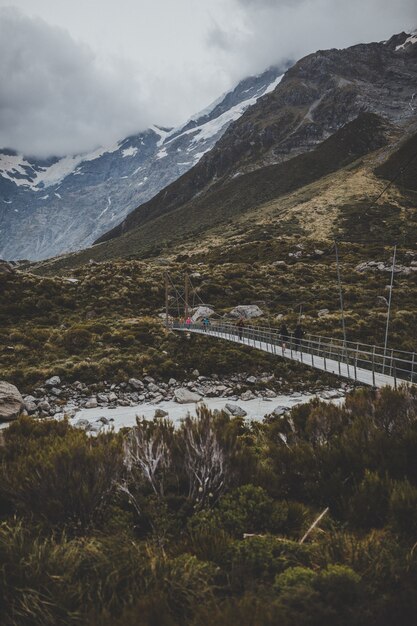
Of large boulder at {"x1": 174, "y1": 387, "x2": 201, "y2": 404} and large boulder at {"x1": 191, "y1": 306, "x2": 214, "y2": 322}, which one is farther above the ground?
large boulder at {"x1": 191, "y1": 306, "x2": 214, "y2": 322}

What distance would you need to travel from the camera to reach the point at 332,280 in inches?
1678

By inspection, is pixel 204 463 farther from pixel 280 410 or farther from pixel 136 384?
pixel 136 384

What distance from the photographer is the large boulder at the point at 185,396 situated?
1758 cm

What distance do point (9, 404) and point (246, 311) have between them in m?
22.9

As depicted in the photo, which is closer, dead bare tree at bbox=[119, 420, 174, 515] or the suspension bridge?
dead bare tree at bbox=[119, 420, 174, 515]

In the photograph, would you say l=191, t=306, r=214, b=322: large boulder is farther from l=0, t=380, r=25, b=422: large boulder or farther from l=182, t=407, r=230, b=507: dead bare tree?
l=182, t=407, r=230, b=507: dead bare tree

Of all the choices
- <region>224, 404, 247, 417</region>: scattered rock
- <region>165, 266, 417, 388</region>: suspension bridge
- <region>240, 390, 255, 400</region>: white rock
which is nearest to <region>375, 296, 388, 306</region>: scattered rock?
<region>165, 266, 417, 388</region>: suspension bridge

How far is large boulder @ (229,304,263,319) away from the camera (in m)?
34.2

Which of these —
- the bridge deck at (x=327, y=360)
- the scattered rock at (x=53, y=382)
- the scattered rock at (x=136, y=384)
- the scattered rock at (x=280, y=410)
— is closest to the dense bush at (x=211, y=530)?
the bridge deck at (x=327, y=360)

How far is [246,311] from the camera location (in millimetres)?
34562

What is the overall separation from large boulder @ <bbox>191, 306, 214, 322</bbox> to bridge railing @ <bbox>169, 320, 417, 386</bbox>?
5.76 meters

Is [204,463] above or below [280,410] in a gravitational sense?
above

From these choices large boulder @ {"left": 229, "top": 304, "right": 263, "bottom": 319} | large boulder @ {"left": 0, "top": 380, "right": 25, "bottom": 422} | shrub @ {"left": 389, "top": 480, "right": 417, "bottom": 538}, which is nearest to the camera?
shrub @ {"left": 389, "top": 480, "right": 417, "bottom": 538}

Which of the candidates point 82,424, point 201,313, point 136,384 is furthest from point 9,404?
point 201,313
